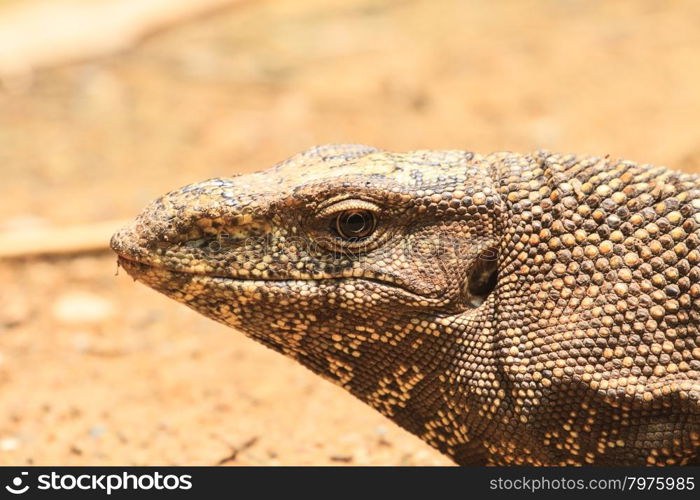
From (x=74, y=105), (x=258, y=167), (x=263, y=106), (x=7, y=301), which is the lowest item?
(x=7, y=301)

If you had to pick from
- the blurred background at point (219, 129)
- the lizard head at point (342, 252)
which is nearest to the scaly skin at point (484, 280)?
the lizard head at point (342, 252)

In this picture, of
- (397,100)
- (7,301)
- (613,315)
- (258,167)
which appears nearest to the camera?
(613,315)

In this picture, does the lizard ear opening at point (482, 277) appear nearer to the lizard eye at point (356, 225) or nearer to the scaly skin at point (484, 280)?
the scaly skin at point (484, 280)

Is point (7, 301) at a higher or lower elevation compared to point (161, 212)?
higher

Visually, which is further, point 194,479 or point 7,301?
point 7,301

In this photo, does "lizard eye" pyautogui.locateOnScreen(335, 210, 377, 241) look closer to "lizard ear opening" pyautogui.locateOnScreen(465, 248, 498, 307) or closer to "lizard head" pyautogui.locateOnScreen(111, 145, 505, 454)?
"lizard head" pyautogui.locateOnScreen(111, 145, 505, 454)

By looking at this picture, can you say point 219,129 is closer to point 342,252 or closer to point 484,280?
point 342,252

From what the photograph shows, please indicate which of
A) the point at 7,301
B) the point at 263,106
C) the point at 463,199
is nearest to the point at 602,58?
the point at 263,106

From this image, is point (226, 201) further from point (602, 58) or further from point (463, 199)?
point (602, 58)

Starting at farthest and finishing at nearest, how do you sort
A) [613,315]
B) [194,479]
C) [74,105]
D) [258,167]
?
[74,105], [258,167], [194,479], [613,315]
